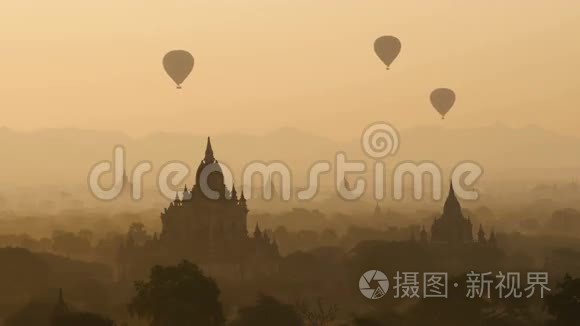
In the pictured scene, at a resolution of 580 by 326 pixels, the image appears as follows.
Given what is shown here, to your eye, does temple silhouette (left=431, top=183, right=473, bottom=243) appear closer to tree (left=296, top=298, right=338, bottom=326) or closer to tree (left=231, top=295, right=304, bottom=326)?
tree (left=296, top=298, right=338, bottom=326)

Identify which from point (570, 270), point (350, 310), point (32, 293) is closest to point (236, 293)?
point (350, 310)

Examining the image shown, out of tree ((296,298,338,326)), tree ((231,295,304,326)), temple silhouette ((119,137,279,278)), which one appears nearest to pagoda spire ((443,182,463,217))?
temple silhouette ((119,137,279,278))

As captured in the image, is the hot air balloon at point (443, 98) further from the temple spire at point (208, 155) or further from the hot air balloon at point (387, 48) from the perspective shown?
the temple spire at point (208, 155)

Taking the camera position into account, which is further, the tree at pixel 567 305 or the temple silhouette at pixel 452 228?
the temple silhouette at pixel 452 228

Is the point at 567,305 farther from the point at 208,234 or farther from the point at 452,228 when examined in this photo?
the point at 452,228

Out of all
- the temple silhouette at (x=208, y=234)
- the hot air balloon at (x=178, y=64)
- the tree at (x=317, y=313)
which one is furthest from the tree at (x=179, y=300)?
the hot air balloon at (x=178, y=64)
